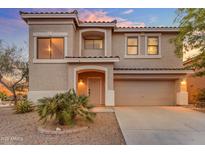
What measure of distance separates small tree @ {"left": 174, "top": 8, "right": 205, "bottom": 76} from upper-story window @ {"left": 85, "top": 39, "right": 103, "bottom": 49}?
6.37 meters

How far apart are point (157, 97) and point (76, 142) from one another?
1090cm

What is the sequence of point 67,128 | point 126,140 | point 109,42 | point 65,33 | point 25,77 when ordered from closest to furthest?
1. point 126,140
2. point 67,128
3. point 65,33
4. point 109,42
5. point 25,77

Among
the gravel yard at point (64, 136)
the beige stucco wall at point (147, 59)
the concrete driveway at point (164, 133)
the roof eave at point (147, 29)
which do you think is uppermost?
the roof eave at point (147, 29)

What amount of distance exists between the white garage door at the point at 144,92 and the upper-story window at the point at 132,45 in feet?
8.18

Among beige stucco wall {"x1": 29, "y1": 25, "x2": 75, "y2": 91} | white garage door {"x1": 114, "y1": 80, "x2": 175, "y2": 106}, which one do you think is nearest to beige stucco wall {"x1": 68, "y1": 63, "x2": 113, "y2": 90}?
beige stucco wall {"x1": 29, "y1": 25, "x2": 75, "y2": 91}

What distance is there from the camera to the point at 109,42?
15.1 metres

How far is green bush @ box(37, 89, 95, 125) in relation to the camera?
6.94m

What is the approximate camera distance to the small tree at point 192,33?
35.5 feet

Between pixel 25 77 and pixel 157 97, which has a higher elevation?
pixel 25 77

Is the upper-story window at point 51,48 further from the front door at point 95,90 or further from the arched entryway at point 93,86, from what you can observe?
the front door at point 95,90

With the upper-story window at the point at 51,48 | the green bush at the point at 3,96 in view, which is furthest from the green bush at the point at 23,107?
the green bush at the point at 3,96
